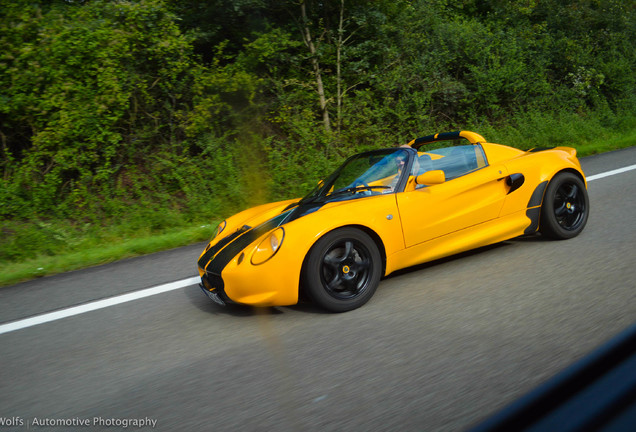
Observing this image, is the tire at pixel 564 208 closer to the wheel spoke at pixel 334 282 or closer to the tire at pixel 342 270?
the tire at pixel 342 270

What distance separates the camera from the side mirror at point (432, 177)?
4355 mm

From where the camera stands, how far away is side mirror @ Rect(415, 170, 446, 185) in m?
4.36

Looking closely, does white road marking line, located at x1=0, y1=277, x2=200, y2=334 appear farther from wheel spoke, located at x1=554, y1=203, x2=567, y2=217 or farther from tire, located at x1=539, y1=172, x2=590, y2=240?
wheel spoke, located at x1=554, y1=203, x2=567, y2=217

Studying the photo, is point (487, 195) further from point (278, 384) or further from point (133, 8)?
point (133, 8)

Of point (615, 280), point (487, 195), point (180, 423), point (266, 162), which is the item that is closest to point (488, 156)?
point (487, 195)

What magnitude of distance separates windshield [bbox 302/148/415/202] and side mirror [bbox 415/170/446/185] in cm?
22

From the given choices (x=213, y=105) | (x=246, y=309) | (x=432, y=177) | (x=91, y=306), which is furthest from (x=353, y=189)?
(x=213, y=105)

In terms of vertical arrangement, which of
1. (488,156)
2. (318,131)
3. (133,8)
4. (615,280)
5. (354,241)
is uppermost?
(133,8)

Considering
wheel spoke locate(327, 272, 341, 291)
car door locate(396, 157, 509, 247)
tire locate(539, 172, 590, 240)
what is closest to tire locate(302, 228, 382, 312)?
wheel spoke locate(327, 272, 341, 291)

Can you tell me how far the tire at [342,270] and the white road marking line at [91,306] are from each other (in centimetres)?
175

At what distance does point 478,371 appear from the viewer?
2.82 metres

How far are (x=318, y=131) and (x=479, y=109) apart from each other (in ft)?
18.8

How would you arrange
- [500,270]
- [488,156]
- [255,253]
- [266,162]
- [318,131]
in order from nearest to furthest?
[255,253] → [500,270] → [488,156] → [266,162] → [318,131]

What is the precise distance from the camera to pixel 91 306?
469 centimetres
